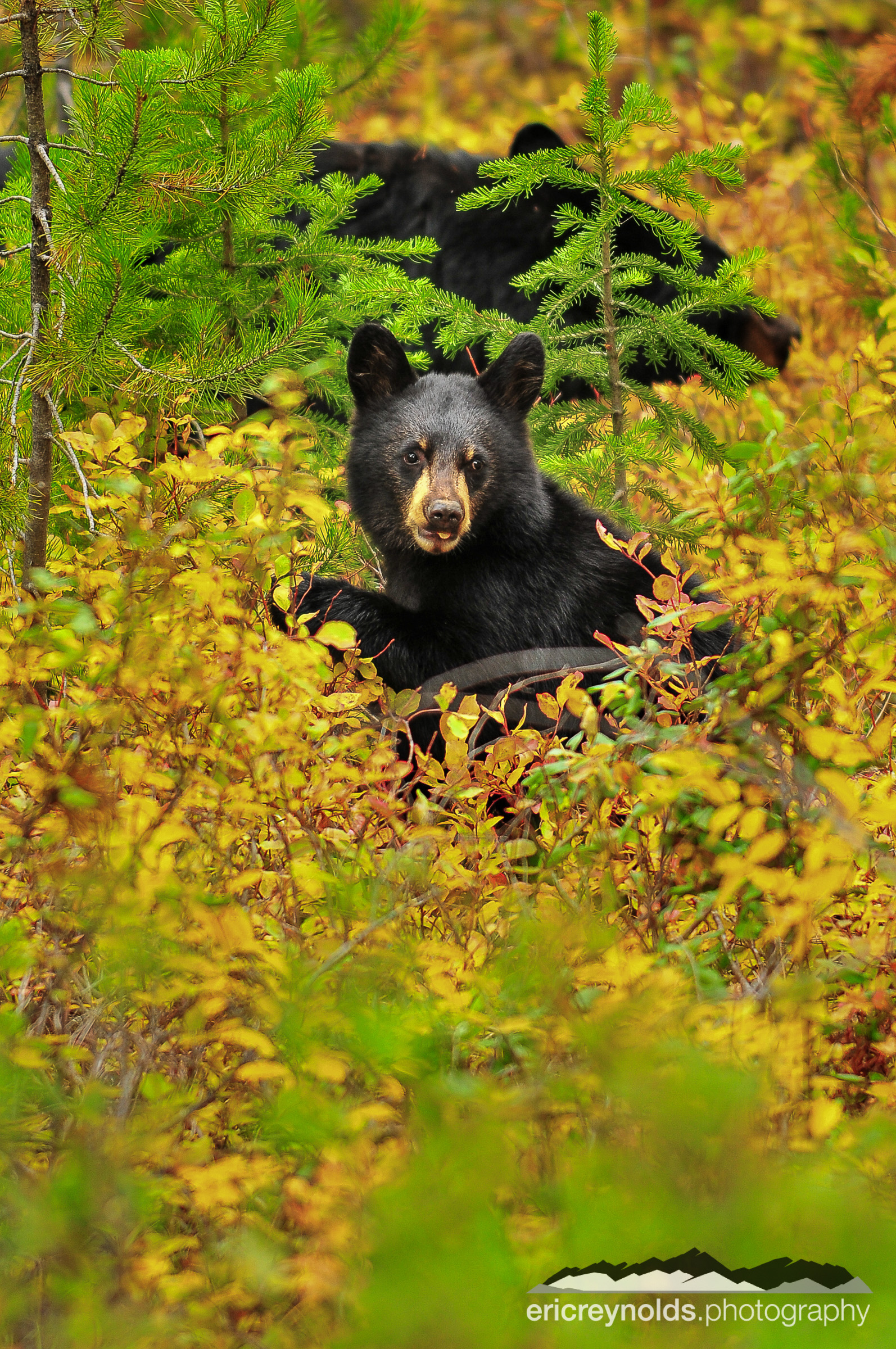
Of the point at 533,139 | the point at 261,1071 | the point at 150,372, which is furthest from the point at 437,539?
the point at 533,139

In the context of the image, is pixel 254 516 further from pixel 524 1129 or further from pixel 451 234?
pixel 451 234

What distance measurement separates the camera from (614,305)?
440 centimetres

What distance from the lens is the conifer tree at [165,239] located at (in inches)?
114

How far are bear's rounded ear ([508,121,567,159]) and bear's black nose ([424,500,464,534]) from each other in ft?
9.77

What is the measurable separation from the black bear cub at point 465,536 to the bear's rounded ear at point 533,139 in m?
2.35

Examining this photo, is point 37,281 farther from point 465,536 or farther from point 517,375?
point 517,375

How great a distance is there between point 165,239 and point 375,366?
811 millimetres

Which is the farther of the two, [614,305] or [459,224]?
[459,224]

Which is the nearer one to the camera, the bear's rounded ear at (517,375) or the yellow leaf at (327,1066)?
the yellow leaf at (327,1066)

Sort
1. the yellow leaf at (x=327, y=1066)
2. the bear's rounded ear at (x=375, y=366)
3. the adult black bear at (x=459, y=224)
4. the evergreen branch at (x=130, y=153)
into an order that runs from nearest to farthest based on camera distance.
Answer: the yellow leaf at (x=327, y=1066), the evergreen branch at (x=130, y=153), the bear's rounded ear at (x=375, y=366), the adult black bear at (x=459, y=224)

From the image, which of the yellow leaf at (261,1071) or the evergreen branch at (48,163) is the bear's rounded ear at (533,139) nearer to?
the evergreen branch at (48,163)

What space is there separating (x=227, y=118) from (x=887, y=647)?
104 inches

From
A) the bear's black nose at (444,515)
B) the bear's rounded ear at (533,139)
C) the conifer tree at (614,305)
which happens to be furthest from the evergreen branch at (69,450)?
the bear's rounded ear at (533,139)

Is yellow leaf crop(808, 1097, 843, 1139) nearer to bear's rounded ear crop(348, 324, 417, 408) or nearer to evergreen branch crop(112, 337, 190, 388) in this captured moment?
evergreen branch crop(112, 337, 190, 388)
